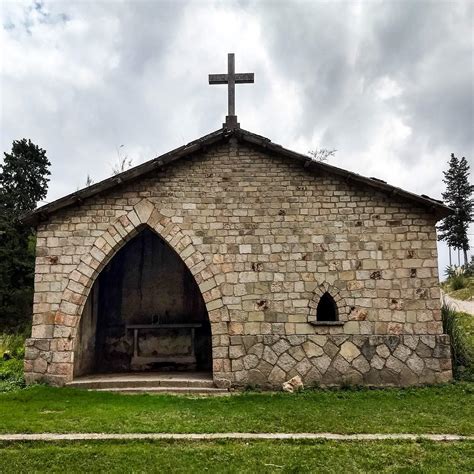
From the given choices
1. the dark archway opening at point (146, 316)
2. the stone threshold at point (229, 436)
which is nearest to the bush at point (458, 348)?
the stone threshold at point (229, 436)

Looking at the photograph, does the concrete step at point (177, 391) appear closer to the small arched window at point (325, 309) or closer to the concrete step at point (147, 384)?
the concrete step at point (147, 384)

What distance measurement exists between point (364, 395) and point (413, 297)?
2.13m

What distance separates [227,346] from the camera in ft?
28.3

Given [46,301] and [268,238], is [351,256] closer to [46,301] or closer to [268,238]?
[268,238]

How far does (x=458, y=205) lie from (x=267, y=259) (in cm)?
2597

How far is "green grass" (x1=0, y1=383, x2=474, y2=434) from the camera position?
6.09 metres

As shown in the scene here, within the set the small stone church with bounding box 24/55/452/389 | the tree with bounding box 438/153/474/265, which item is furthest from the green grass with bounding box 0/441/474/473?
the tree with bounding box 438/153/474/265

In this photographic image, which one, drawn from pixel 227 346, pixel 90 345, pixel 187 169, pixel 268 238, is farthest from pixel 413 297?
pixel 90 345

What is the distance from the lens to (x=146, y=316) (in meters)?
11.1

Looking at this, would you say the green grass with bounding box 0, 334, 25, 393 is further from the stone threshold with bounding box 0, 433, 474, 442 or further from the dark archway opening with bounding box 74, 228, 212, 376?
the stone threshold with bounding box 0, 433, 474, 442

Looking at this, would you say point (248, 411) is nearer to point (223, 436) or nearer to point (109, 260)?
point (223, 436)

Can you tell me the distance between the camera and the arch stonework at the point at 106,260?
870cm

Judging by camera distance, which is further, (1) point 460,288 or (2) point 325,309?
(1) point 460,288

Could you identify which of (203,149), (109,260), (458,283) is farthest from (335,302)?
(458,283)
